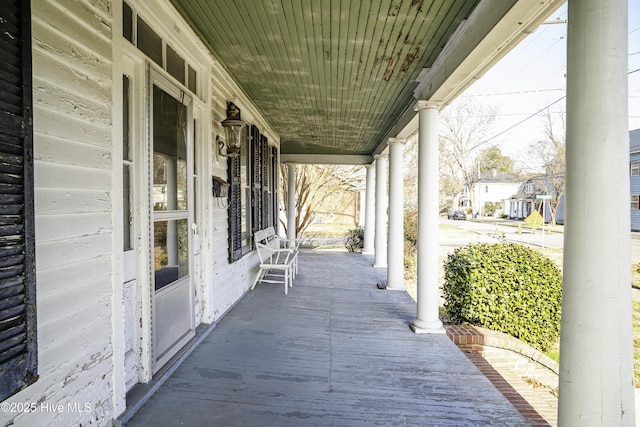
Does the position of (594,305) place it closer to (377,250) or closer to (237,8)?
(237,8)

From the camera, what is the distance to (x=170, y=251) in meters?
2.83

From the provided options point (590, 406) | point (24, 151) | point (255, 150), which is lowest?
point (590, 406)

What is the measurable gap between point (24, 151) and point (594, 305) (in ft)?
7.06

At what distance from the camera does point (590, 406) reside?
1.43m

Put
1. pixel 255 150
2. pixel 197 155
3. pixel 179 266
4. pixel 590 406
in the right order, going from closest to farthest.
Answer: pixel 590 406 → pixel 179 266 → pixel 197 155 → pixel 255 150

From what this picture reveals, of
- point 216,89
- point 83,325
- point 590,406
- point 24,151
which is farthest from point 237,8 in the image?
point 590,406

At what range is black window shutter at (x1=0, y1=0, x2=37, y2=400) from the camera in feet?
3.86

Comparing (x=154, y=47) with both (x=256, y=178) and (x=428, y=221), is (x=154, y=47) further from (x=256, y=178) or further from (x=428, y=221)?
(x=256, y=178)

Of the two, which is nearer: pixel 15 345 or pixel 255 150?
pixel 15 345

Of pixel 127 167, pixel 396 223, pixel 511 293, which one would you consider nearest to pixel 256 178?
pixel 396 223

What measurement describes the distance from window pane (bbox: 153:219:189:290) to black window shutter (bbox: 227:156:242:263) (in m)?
1.04

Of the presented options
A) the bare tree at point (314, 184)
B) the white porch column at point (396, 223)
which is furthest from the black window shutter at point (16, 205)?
the bare tree at point (314, 184)

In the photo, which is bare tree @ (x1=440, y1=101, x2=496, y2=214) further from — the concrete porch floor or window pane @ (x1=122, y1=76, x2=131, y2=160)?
window pane @ (x1=122, y1=76, x2=131, y2=160)

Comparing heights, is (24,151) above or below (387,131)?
below
